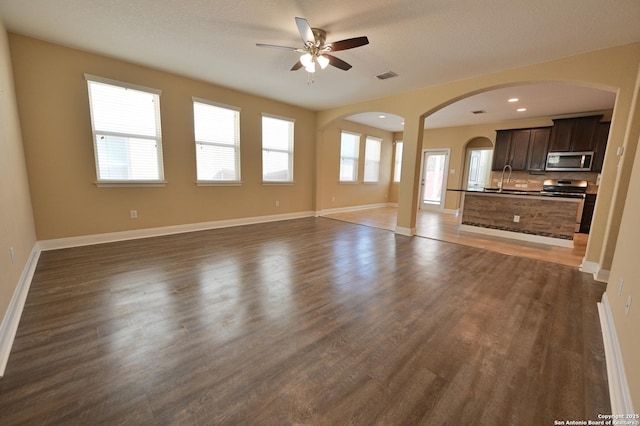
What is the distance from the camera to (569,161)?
6.20 m

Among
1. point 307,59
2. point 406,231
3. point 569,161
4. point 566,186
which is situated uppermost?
point 307,59

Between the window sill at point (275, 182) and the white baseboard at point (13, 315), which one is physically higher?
the window sill at point (275, 182)

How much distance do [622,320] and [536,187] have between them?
21.8 feet

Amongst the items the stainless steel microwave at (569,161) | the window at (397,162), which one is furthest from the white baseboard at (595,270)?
the window at (397,162)

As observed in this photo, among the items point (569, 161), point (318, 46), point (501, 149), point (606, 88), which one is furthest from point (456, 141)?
point (318, 46)

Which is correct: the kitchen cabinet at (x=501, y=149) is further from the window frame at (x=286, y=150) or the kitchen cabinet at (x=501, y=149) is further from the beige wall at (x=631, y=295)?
the window frame at (x=286, y=150)

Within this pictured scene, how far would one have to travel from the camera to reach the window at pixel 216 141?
16.0 ft

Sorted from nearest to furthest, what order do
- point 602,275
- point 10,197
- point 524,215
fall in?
point 10,197, point 602,275, point 524,215

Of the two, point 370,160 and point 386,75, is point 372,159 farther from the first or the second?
point 386,75

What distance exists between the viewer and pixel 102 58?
3.77 meters

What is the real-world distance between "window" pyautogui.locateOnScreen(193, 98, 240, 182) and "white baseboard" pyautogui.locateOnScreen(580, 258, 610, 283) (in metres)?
5.88

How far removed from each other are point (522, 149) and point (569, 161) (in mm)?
1001

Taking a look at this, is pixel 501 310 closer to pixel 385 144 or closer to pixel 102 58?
pixel 102 58

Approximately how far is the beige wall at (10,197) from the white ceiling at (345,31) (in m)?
0.83
